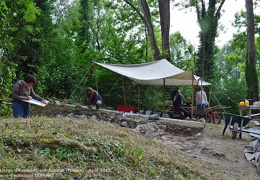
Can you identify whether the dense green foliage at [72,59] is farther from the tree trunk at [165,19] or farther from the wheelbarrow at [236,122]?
the wheelbarrow at [236,122]

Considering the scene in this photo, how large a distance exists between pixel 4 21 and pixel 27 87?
1.32 metres

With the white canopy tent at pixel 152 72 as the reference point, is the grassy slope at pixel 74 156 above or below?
below

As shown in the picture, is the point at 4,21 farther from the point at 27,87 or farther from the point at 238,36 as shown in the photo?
the point at 238,36

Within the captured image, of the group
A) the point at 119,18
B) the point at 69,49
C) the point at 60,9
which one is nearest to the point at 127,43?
the point at 69,49

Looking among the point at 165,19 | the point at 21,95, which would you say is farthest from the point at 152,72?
the point at 165,19

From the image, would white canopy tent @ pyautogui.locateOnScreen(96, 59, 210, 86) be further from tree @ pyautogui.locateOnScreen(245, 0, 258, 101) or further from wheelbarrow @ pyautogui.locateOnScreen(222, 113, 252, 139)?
tree @ pyautogui.locateOnScreen(245, 0, 258, 101)

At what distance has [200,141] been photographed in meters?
5.54

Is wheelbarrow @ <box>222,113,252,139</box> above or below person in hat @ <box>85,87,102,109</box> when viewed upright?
below

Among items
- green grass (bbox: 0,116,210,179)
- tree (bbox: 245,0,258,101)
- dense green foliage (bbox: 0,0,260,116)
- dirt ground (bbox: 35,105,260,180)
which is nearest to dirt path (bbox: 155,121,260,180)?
dirt ground (bbox: 35,105,260,180)

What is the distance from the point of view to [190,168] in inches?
119

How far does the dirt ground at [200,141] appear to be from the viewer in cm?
405

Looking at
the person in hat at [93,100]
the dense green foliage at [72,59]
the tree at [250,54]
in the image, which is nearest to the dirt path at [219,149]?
Answer: the person in hat at [93,100]

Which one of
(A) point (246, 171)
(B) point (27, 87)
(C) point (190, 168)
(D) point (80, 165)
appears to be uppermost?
(B) point (27, 87)

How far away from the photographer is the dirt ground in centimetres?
405
